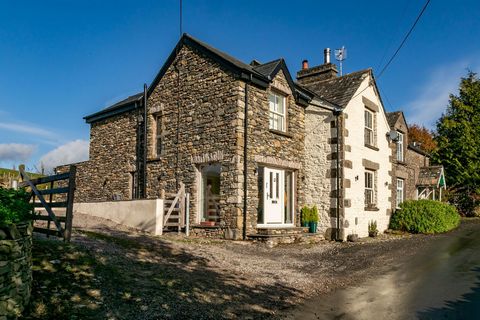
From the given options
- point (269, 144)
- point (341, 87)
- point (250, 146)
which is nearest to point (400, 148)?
point (341, 87)

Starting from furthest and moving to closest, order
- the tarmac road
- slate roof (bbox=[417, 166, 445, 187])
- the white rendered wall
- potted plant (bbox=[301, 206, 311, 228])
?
slate roof (bbox=[417, 166, 445, 187]) < the white rendered wall < potted plant (bbox=[301, 206, 311, 228]) < the tarmac road

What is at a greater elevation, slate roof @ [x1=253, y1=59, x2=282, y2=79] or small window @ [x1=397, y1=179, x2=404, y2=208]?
slate roof @ [x1=253, y1=59, x2=282, y2=79]

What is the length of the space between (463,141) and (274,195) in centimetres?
2134

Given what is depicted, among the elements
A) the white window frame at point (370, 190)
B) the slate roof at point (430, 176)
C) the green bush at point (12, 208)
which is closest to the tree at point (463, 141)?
the slate roof at point (430, 176)

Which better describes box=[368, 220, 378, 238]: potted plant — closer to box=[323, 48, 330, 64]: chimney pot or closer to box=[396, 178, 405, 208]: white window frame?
box=[396, 178, 405, 208]: white window frame

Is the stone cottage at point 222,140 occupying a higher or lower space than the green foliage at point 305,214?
higher

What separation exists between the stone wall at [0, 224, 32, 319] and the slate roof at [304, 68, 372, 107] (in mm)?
13582

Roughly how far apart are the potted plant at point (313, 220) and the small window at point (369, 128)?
4.85 metres

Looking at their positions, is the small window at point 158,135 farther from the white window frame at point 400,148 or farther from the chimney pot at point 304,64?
the white window frame at point 400,148

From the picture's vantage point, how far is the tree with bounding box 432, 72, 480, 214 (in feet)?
96.2

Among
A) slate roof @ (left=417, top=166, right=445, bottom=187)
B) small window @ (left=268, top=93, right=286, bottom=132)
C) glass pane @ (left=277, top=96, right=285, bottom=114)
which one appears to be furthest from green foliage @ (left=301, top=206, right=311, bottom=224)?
slate roof @ (left=417, top=166, right=445, bottom=187)

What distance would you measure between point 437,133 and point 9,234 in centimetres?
3414

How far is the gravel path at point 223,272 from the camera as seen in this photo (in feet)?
20.2

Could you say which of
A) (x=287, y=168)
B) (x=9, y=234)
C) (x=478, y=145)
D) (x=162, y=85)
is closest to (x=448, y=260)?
(x=287, y=168)
